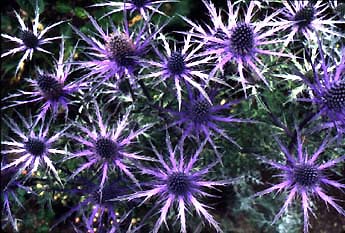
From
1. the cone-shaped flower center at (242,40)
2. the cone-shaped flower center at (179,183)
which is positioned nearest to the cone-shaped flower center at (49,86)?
the cone-shaped flower center at (179,183)

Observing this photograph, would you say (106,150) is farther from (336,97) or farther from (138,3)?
(336,97)

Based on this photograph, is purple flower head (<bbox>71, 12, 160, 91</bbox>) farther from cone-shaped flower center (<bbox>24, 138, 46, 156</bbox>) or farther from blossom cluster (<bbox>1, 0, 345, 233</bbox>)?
cone-shaped flower center (<bbox>24, 138, 46, 156</bbox>)

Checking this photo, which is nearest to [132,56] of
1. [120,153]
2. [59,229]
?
[120,153]

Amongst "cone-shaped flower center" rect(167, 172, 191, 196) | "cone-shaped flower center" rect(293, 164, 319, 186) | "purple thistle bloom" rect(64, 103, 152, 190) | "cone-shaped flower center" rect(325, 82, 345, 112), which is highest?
"cone-shaped flower center" rect(325, 82, 345, 112)

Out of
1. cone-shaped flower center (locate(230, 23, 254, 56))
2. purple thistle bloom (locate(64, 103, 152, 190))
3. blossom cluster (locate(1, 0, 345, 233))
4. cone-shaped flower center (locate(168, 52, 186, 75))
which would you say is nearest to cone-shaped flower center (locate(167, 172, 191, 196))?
blossom cluster (locate(1, 0, 345, 233))

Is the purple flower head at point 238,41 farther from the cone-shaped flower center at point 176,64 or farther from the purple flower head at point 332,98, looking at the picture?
the purple flower head at point 332,98

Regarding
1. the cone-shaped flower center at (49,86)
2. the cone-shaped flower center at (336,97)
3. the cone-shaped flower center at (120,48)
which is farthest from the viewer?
the cone-shaped flower center at (49,86)

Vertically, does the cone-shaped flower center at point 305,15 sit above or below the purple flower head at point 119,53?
above
